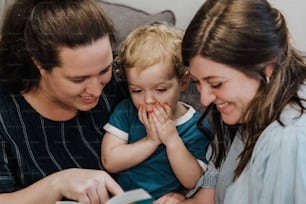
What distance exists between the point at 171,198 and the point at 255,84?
28cm

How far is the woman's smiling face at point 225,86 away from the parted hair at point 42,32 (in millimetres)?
187

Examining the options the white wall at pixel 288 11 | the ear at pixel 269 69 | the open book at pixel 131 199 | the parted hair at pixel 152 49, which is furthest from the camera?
the white wall at pixel 288 11

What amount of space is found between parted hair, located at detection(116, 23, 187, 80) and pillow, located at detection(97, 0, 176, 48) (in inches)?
7.2

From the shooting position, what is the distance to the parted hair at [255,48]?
29.4 inches

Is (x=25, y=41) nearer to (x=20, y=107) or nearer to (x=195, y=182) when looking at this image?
(x=20, y=107)

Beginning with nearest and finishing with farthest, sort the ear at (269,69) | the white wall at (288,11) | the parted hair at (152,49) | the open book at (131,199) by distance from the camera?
the open book at (131,199), the ear at (269,69), the parted hair at (152,49), the white wall at (288,11)

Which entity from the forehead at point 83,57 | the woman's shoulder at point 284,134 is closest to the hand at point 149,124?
the forehead at point 83,57

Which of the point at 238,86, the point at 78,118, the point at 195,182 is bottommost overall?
the point at 195,182

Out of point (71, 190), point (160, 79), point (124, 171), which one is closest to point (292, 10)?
point (160, 79)

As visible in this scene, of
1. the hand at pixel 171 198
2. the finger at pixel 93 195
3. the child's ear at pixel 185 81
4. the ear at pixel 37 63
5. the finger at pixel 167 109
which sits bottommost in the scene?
the hand at pixel 171 198

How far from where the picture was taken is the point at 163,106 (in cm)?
91

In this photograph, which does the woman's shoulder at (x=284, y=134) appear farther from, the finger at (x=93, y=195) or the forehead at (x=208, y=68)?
the finger at (x=93, y=195)

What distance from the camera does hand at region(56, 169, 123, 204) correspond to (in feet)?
2.57

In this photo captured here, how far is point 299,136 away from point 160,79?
0.27m
